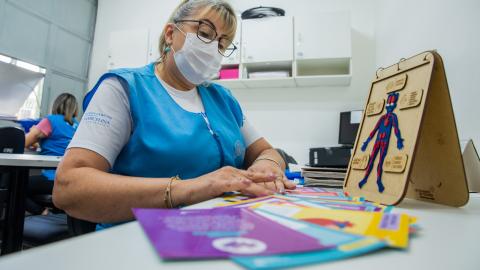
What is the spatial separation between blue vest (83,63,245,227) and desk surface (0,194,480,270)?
1.46 ft

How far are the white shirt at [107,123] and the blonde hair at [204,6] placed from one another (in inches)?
13.6

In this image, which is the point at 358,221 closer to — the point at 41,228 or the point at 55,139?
the point at 41,228

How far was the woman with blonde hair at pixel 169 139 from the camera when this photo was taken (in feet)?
1.96

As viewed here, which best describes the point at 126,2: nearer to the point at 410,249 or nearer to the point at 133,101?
the point at 133,101

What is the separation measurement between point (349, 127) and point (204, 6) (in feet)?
7.05

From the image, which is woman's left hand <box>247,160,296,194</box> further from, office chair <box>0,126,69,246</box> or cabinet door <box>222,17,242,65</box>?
cabinet door <box>222,17,242,65</box>

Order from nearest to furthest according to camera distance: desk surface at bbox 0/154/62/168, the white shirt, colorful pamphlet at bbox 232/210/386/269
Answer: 1. colorful pamphlet at bbox 232/210/386/269
2. the white shirt
3. desk surface at bbox 0/154/62/168

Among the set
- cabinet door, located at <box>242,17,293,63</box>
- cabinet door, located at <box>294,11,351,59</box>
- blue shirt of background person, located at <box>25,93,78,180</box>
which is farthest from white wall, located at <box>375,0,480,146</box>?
blue shirt of background person, located at <box>25,93,78,180</box>

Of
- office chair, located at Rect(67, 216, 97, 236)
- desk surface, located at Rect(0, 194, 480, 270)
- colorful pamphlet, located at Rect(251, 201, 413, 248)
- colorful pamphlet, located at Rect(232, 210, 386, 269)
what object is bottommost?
office chair, located at Rect(67, 216, 97, 236)

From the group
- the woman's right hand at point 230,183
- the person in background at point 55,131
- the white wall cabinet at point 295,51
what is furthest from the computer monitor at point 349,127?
the person in background at point 55,131

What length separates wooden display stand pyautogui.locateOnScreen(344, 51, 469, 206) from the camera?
562 millimetres

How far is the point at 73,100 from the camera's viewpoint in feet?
9.03

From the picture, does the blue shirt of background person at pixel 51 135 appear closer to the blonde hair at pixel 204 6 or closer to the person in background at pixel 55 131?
the person in background at pixel 55 131

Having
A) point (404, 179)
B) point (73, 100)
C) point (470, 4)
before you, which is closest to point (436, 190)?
point (404, 179)
